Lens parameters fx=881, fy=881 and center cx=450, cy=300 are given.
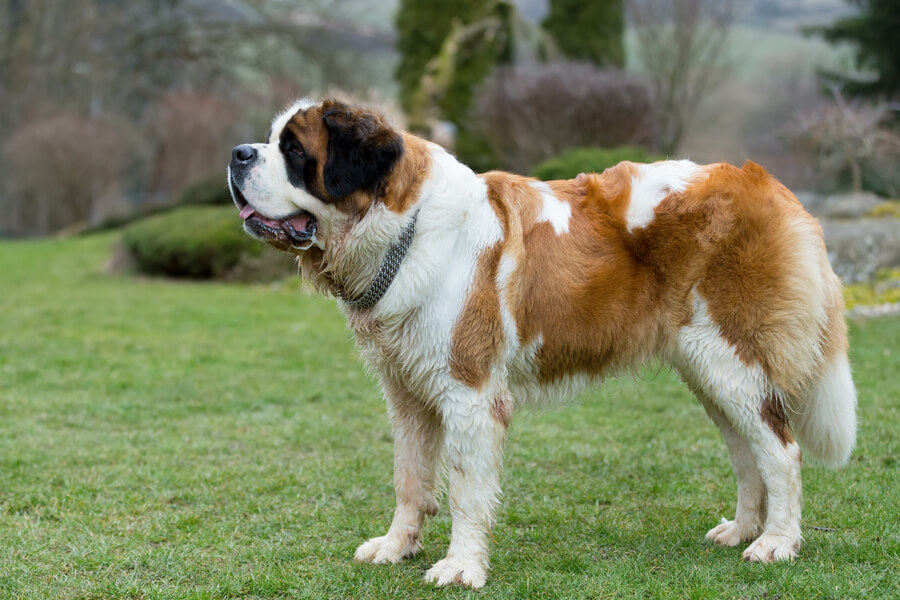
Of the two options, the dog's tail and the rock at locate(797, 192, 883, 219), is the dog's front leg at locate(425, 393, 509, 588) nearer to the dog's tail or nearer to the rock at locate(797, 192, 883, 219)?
the dog's tail

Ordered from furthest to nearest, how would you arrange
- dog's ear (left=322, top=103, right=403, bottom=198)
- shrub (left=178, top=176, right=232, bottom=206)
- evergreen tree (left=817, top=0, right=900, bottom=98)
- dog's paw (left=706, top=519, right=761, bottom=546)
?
shrub (left=178, top=176, right=232, bottom=206) < evergreen tree (left=817, top=0, right=900, bottom=98) < dog's paw (left=706, top=519, right=761, bottom=546) < dog's ear (left=322, top=103, right=403, bottom=198)

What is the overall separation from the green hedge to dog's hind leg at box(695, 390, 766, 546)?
35.0ft

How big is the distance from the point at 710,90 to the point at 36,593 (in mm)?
19555

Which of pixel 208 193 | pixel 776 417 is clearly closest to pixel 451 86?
pixel 208 193

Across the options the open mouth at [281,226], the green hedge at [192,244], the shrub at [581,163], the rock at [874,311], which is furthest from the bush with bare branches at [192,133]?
the open mouth at [281,226]

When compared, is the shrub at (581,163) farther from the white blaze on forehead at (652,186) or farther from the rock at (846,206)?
the white blaze on forehead at (652,186)

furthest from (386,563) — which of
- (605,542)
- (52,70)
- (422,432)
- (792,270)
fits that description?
(52,70)

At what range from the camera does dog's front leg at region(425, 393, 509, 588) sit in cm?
366

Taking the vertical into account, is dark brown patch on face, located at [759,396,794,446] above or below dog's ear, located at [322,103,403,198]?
below

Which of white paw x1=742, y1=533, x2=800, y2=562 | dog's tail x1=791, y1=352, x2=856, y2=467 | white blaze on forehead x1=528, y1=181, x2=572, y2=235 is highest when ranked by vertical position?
white blaze on forehead x1=528, y1=181, x2=572, y2=235

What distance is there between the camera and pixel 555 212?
389cm

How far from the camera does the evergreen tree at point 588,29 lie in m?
18.4

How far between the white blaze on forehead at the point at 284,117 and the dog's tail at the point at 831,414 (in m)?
2.57

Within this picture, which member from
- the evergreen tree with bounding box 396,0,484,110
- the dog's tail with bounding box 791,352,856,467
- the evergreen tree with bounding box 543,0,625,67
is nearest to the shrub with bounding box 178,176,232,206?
the evergreen tree with bounding box 396,0,484,110
